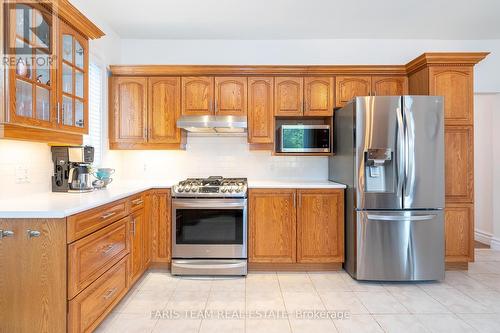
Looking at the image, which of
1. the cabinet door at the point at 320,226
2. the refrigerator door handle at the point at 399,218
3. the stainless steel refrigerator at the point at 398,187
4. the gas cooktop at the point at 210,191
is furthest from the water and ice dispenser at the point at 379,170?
the gas cooktop at the point at 210,191

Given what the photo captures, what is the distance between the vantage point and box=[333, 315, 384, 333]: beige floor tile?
6.97ft

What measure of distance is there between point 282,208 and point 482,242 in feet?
10.9

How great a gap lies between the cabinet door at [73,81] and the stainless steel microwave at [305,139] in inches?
79.8

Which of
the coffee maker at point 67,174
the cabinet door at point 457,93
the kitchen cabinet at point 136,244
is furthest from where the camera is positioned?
the cabinet door at point 457,93

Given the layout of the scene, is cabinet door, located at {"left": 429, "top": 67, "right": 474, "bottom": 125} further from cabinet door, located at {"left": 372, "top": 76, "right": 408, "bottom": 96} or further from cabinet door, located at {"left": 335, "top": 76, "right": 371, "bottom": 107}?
cabinet door, located at {"left": 335, "top": 76, "right": 371, "bottom": 107}

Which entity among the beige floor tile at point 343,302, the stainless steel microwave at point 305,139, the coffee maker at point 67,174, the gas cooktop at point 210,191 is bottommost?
the beige floor tile at point 343,302

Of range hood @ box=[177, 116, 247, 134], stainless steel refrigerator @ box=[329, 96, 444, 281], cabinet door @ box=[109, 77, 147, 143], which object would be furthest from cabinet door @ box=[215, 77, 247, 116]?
stainless steel refrigerator @ box=[329, 96, 444, 281]

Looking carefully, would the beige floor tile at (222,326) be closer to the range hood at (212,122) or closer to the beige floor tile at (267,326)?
the beige floor tile at (267,326)

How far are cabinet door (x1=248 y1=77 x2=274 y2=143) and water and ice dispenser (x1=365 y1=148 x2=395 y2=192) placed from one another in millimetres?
1139

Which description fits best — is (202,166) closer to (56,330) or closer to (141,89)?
(141,89)

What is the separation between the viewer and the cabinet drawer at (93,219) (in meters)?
1.70

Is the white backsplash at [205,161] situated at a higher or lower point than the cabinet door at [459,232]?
higher

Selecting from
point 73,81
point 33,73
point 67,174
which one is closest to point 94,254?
point 67,174

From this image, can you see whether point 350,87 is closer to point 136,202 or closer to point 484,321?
point 484,321
